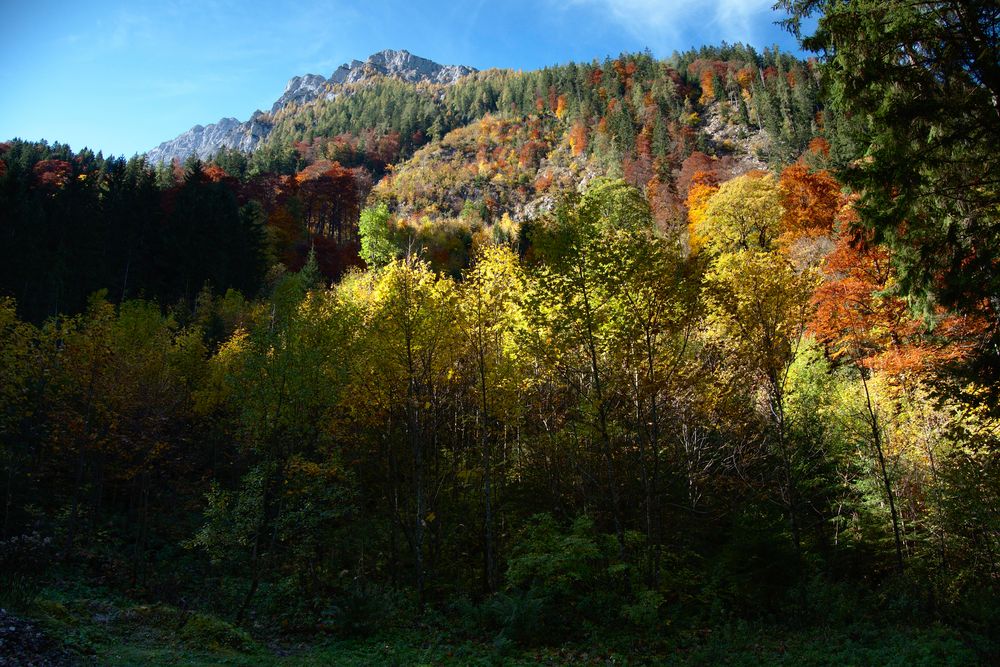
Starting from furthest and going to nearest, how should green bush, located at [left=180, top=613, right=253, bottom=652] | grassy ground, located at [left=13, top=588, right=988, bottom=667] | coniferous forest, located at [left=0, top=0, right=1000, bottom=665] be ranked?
1. green bush, located at [left=180, top=613, right=253, bottom=652]
2. grassy ground, located at [left=13, top=588, right=988, bottom=667]
3. coniferous forest, located at [left=0, top=0, right=1000, bottom=665]

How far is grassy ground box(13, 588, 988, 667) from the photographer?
Answer: 8.26 m

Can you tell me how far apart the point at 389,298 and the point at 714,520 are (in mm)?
10723

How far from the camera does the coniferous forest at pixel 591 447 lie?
7938mm

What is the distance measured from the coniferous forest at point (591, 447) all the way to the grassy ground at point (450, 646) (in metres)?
0.08

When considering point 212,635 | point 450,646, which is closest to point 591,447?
point 450,646

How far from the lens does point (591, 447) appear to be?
48.1 feet

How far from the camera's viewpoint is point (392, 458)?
55.3 ft

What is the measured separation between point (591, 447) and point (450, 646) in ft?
20.0

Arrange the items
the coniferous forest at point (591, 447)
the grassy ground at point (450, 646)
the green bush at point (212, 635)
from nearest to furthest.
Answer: the coniferous forest at point (591, 447) → the grassy ground at point (450, 646) → the green bush at point (212, 635)

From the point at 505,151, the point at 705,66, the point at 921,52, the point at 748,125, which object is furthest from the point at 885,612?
the point at 705,66

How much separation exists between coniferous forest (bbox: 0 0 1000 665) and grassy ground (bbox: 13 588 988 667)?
84 millimetres

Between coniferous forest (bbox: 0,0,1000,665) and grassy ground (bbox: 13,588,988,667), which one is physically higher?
coniferous forest (bbox: 0,0,1000,665)

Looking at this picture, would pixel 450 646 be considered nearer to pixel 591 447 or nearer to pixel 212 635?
pixel 212 635

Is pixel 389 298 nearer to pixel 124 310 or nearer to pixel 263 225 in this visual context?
pixel 124 310
